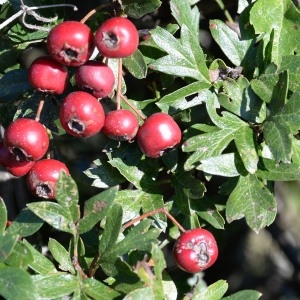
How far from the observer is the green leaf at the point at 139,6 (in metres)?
1.38

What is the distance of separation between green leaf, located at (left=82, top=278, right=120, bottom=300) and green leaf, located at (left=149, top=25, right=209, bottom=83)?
43 cm

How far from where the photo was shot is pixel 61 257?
1.31 meters

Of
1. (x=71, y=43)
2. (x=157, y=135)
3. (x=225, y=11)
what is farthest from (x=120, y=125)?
(x=225, y=11)

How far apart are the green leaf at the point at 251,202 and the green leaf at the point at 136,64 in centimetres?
28

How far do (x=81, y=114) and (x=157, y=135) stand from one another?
0.15 meters

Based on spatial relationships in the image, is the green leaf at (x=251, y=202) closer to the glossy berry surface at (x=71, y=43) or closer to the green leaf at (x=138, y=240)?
the green leaf at (x=138, y=240)

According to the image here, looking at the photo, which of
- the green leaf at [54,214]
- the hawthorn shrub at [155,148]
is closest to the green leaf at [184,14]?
the hawthorn shrub at [155,148]

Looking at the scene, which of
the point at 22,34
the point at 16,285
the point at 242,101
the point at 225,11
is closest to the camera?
the point at 16,285

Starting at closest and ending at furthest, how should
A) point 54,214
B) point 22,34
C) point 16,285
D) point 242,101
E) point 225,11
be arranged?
point 16,285
point 54,214
point 242,101
point 22,34
point 225,11

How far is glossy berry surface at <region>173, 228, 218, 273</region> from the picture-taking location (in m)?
1.31

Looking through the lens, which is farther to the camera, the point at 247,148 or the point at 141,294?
the point at 247,148

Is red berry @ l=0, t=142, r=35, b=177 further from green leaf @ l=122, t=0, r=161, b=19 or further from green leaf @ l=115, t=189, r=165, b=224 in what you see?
green leaf @ l=122, t=0, r=161, b=19

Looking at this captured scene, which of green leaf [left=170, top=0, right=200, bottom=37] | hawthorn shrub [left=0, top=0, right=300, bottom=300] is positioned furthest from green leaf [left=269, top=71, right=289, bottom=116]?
green leaf [left=170, top=0, right=200, bottom=37]

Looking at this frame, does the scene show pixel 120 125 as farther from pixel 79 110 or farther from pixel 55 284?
pixel 55 284
